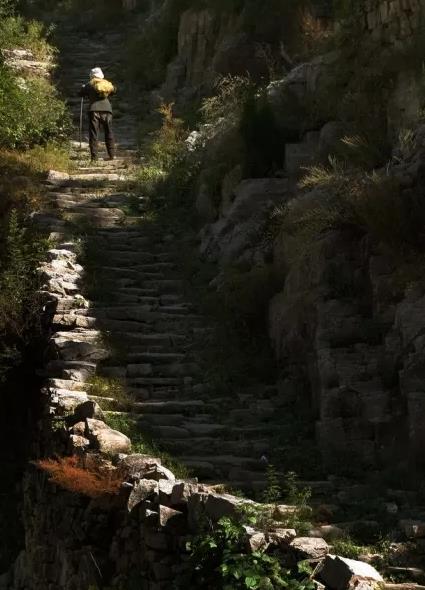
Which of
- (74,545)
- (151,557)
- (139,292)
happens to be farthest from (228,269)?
(151,557)

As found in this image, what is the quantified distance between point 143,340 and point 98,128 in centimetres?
805

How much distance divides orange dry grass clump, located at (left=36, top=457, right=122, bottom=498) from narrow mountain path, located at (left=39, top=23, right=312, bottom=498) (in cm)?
94

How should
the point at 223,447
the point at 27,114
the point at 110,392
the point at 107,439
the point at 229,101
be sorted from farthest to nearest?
the point at 27,114 → the point at 229,101 → the point at 110,392 → the point at 223,447 → the point at 107,439

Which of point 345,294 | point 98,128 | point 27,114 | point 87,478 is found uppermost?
point 27,114

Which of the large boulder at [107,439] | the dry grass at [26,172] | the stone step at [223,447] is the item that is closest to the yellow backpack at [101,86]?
the dry grass at [26,172]

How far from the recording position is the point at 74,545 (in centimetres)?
1030

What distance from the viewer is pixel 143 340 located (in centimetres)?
1362

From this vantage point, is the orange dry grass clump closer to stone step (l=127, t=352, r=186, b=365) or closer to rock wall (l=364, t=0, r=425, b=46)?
stone step (l=127, t=352, r=186, b=365)

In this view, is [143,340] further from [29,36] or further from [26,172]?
[29,36]

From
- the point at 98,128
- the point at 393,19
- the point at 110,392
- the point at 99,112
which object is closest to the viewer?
the point at 110,392

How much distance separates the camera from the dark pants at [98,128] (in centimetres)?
2036

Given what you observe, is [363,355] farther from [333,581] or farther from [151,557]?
[333,581]

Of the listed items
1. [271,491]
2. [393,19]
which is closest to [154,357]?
[271,491]

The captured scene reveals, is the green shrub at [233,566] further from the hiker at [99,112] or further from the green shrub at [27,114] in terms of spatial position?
the hiker at [99,112]
